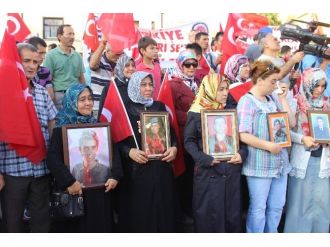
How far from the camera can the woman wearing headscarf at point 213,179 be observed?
3959 mm

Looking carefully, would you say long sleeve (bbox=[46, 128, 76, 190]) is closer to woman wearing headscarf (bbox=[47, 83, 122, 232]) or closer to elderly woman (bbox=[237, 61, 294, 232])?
woman wearing headscarf (bbox=[47, 83, 122, 232])

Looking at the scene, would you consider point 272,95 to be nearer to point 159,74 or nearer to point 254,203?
point 254,203

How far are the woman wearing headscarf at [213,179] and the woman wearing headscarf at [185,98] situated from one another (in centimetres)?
63

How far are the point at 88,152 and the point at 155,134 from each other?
24.0 inches

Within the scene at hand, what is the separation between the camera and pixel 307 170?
4246mm

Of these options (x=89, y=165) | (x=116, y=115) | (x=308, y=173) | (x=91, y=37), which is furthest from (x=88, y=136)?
(x=91, y=37)

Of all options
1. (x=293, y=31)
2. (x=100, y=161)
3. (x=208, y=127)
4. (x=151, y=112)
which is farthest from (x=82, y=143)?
(x=293, y=31)

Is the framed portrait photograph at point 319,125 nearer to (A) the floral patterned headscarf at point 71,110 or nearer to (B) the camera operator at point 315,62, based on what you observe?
(B) the camera operator at point 315,62

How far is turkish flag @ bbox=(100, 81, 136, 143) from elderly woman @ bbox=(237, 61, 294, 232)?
39.4 inches

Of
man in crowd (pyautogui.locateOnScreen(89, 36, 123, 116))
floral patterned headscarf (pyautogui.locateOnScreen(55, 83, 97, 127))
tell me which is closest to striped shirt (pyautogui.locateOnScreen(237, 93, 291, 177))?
floral patterned headscarf (pyautogui.locateOnScreen(55, 83, 97, 127))

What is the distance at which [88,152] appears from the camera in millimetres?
3723

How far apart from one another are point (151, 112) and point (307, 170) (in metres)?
1.56

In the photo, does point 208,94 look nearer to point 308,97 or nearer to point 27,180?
point 308,97

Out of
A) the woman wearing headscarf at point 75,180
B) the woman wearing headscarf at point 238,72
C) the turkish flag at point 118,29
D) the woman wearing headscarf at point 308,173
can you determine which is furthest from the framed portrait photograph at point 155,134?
the turkish flag at point 118,29
